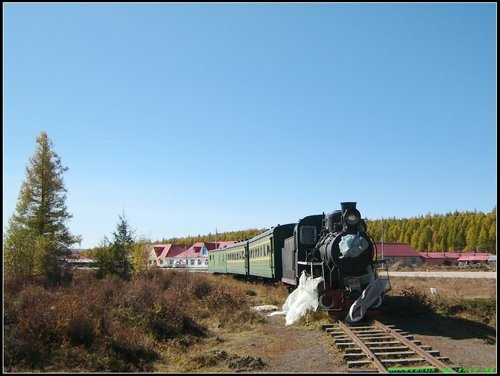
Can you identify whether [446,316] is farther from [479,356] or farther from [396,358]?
[396,358]

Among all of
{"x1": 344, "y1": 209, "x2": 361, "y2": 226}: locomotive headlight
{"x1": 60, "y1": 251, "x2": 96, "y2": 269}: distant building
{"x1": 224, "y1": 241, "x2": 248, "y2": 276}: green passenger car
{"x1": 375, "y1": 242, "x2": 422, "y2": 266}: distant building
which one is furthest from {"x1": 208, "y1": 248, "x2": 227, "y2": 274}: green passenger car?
{"x1": 375, "y1": 242, "x2": 422, "y2": 266}: distant building

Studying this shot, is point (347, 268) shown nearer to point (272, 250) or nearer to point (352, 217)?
point (352, 217)

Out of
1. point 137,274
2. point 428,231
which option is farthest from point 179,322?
point 428,231

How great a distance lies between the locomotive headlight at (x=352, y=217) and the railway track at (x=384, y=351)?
3.24 metres

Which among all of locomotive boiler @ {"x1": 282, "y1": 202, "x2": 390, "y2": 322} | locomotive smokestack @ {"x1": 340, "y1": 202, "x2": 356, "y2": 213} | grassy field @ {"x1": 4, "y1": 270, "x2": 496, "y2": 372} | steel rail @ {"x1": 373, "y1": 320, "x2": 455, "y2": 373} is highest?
locomotive smokestack @ {"x1": 340, "y1": 202, "x2": 356, "y2": 213}

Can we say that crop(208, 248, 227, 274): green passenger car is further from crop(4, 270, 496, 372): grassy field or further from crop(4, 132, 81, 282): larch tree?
crop(4, 270, 496, 372): grassy field

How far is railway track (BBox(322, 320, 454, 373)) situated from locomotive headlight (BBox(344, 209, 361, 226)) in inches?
127

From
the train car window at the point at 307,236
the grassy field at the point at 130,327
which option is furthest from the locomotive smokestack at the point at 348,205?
the grassy field at the point at 130,327

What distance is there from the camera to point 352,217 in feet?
46.9

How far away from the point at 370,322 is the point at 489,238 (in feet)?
363

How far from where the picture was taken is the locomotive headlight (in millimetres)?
14250

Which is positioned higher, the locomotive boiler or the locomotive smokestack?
the locomotive smokestack

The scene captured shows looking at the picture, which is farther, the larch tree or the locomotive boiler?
the larch tree

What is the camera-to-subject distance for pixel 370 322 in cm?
1300
